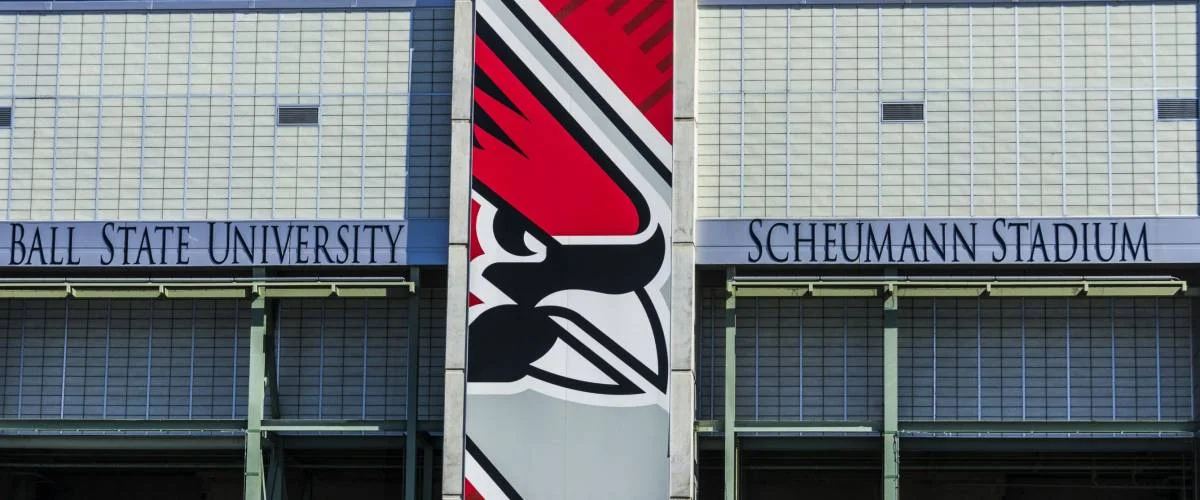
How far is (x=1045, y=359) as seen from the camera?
38688 mm

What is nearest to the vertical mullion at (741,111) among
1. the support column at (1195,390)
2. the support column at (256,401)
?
the support column at (1195,390)

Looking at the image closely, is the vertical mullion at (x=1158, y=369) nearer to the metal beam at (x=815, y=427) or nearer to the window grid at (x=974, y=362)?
the window grid at (x=974, y=362)

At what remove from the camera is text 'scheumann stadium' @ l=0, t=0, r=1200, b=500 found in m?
37.4

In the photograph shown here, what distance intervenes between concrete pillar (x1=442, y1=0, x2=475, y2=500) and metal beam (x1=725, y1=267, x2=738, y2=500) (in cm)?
499

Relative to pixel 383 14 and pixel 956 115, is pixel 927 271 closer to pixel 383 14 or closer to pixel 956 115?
pixel 956 115

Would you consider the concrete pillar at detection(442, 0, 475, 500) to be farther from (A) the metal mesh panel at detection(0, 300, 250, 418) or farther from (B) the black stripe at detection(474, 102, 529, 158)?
(A) the metal mesh panel at detection(0, 300, 250, 418)

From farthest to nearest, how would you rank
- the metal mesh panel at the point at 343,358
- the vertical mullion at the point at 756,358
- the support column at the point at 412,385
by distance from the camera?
the metal mesh panel at the point at 343,358 < the vertical mullion at the point at 756,358 < the support column at the point at 412,385

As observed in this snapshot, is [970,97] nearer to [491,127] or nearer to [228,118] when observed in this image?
[491,127]

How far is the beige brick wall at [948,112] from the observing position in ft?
126

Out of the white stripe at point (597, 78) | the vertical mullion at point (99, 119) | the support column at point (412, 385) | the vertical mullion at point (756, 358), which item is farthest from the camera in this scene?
the vertical mullion at point (99, 119)

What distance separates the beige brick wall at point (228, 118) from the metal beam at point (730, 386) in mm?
5827

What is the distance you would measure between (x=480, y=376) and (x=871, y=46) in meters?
9.78

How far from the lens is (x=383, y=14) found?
1563 inches

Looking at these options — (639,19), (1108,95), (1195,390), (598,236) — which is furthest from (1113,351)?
(639,19)
